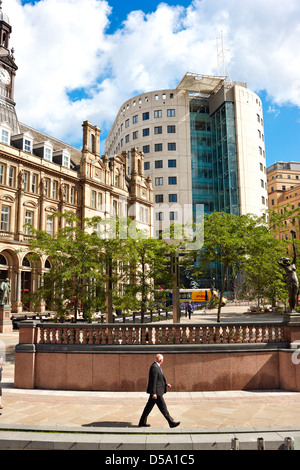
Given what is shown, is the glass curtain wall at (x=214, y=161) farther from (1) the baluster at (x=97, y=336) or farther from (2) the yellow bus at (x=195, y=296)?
(1) the baluster at (x=97, y=336)

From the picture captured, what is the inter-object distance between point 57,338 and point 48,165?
120ft

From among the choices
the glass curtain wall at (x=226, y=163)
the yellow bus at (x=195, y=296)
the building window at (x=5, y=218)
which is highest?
the glass curtain wall at (x=226, y=163)

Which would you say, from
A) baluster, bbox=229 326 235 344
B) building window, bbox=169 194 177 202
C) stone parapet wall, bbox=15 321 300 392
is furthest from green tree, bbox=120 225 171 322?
building window, bbox=169 194 177 202

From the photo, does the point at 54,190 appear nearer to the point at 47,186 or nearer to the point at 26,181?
the point at 47,186

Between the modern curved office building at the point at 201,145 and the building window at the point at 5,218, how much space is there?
3694 centimetres

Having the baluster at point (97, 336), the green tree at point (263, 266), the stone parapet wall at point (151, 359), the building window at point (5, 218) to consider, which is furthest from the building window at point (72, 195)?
the baluster at point (97, 336)

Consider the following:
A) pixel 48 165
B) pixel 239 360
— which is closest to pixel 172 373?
pixel 239 360

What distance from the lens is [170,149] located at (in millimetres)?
78812

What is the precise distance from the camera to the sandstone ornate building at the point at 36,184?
4097cm

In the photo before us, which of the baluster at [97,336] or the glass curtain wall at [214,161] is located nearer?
the baluster at [97,336]

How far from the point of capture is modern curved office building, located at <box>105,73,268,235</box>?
75.9 m

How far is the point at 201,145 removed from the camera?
3206 inches

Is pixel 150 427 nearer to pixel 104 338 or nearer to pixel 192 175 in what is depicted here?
pixel 104 338

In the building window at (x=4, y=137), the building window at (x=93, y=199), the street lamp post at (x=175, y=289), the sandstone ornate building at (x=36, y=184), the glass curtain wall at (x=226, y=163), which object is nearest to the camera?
the street lamp post at (x=175, y=289)
